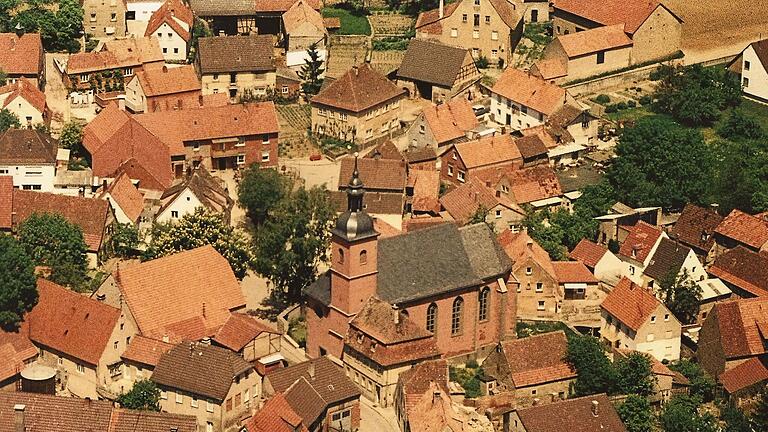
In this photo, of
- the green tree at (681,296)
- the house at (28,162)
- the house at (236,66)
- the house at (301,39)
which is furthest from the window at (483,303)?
the house at (301,39)

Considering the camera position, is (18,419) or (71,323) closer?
(18,419)

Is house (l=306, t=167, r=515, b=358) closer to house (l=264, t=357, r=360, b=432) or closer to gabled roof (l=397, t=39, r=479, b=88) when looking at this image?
house (l=264, t=357, r=360, b=432)

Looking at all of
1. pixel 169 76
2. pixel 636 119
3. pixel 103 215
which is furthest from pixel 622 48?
pixel 103 215

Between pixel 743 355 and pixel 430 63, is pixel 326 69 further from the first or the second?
pixel 743 355

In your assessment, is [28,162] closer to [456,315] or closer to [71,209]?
[71,209]

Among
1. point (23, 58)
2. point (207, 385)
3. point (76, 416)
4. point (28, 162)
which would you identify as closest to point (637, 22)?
point (23, 58)

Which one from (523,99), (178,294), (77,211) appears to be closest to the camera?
(178,294)

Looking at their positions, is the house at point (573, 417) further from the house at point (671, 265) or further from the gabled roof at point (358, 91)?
the gabled roof at point (358, 91)
